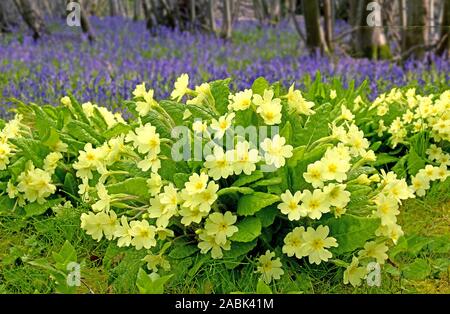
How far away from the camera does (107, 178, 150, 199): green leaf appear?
2334 mm

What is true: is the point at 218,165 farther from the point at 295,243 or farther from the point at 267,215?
the point at 295,243

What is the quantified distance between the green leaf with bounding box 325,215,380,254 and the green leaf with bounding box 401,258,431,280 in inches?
7.0

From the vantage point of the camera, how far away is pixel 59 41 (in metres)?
10.2

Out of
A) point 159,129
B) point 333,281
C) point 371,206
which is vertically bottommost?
point 333,281

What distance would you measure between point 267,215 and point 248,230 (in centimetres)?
11

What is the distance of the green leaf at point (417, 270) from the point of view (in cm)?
233

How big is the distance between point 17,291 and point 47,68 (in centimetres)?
520

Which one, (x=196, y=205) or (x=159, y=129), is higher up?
(x=159, y=129)

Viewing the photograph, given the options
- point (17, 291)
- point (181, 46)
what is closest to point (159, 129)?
point (17, 291)

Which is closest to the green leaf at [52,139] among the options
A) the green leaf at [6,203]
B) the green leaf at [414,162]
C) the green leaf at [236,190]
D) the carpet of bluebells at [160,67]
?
the green leaf at [6,203]

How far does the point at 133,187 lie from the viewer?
235 centimetres

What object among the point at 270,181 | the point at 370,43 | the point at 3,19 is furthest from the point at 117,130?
the point at 3,19
